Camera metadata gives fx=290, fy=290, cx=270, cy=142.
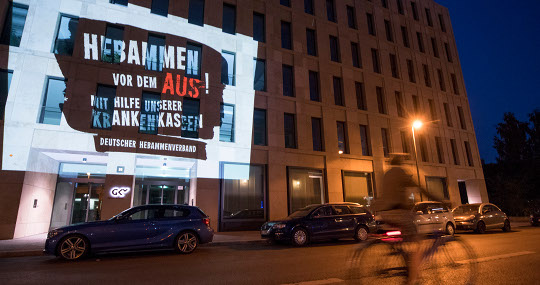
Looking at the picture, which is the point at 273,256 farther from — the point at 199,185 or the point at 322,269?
the point at 199,185

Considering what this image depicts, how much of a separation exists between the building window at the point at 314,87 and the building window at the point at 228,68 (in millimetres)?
5673

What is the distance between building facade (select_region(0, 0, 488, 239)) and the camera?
45.6 ft

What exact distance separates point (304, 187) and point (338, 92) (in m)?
7.87

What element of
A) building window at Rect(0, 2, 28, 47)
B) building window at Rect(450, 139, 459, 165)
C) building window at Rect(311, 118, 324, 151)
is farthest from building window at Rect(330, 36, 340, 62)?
building window at Rect(0, 2, 28, 47)

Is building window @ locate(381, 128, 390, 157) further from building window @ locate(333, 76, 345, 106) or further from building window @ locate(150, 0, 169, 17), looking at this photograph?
building window @ locate(150, 0, 169, 17)

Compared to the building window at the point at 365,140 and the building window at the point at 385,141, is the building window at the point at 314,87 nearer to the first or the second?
Result: the building window at the point at 365,140

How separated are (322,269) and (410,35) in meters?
27.0

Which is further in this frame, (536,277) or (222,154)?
(222,154)

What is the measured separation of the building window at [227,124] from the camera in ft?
55.9

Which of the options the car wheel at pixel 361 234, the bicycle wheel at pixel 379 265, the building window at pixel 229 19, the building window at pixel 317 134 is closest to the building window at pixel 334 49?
the building window at pixel 317 134

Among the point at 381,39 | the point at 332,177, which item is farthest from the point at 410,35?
the point at 332,177

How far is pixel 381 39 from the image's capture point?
24594 mm

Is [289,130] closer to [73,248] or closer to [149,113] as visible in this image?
[149,113]

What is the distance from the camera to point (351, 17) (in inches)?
961
